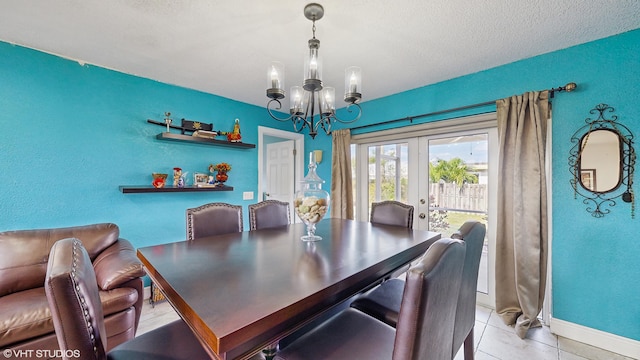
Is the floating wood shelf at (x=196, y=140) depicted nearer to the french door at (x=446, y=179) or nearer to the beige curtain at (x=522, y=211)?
the french door at (x=446, y=179)

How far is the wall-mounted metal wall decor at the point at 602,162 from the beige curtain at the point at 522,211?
23cm

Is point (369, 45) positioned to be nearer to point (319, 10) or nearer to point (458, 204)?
point (319, 10)

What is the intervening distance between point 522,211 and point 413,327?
6.89ft

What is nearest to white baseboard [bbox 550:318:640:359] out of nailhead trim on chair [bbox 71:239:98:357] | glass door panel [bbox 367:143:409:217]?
glass door panel [bbox 367:143:409:217]

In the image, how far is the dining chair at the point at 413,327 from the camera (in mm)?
752

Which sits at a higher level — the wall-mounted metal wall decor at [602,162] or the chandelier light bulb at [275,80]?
the chandelier light bulb at [275,80]

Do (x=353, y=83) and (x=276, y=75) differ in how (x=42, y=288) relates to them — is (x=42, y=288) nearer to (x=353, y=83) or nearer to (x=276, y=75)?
(x=276, y=75)

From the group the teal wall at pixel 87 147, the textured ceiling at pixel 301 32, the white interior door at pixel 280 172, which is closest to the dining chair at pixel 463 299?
the textured ceiling at pixel 301 32

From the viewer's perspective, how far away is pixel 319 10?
1.62m

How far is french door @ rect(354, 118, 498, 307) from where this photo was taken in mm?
2607

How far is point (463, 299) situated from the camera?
1.24 metres

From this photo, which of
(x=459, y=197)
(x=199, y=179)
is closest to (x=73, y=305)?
(x=199, y=179)

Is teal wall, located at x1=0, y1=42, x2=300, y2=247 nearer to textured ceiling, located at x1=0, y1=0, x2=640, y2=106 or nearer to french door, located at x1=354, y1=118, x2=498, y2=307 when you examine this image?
textured ceiling, located at x1=0, y1=0, x2=640, y2=106

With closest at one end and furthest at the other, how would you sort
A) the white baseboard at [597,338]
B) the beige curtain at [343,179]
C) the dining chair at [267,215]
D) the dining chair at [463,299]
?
the dining chair at [463,299] < the white baseboard at [597,338] < the dining chair at [267,215] < the beige curtain at [343,179]
